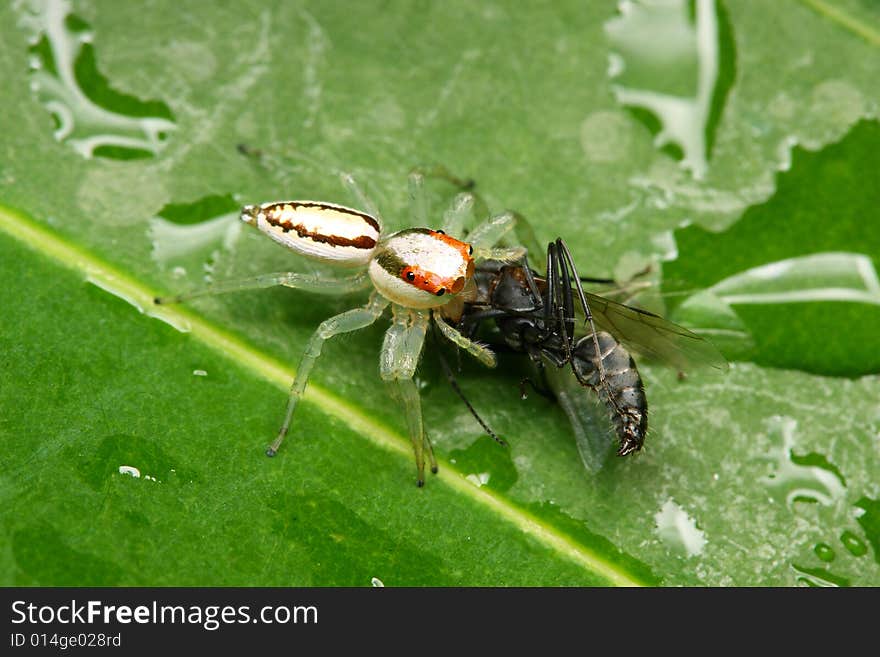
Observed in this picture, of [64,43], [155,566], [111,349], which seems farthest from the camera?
[64,43]

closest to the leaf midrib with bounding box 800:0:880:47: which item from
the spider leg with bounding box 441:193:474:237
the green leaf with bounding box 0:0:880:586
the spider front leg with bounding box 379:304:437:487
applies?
the green leaf with bounding box 0:0:880:586

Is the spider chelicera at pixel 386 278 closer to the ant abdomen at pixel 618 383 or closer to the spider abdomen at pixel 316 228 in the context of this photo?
the spider abdomen at pixel 316 228

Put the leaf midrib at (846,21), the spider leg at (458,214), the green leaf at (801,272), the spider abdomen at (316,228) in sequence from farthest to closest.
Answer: the leaf midrib at (846,21)
the spider leg at (458,214)
the green leaf at (801,272)
the spider abdomen at (316,228)

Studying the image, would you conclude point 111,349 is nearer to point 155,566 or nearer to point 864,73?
point 155,566

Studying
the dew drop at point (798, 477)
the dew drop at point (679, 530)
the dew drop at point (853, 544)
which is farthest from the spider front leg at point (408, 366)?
the dew drop at point (853, 544)

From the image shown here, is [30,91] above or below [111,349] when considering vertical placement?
above

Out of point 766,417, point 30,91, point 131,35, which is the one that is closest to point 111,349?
point 30,91

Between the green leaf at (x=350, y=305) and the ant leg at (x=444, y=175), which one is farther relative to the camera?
the ant leg at (x=444, y=175)
